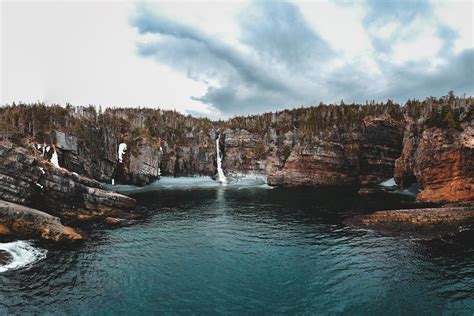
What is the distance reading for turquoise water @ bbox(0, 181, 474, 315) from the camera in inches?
1016

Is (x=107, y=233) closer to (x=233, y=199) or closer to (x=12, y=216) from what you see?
(x=12, y=216)

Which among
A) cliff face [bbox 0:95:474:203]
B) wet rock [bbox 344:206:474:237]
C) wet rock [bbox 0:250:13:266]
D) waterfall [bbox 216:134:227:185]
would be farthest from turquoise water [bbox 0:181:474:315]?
waterfall [bbox 216:134:227:185]

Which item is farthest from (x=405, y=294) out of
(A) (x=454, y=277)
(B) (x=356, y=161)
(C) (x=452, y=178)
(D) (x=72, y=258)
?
(B) (x=356, y=161)

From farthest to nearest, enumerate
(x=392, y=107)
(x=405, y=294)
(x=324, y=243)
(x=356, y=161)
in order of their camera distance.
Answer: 1. (x=392, y=107)
2. (x=356, y=161)
3. (x=324, y=243)
4. (x=405, y=294)

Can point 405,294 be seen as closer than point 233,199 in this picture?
Yes

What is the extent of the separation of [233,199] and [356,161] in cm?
5116

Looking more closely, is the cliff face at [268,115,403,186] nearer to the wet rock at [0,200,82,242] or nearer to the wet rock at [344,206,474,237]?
the wet rock at [344,206,474,237]

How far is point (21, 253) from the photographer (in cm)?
3638

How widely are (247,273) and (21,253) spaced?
25900 mm

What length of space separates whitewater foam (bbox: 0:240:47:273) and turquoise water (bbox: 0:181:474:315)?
1.07 m

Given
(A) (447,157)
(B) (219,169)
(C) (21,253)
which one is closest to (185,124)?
(B) (219,169)

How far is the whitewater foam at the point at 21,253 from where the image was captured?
33.4 m

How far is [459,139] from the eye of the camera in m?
63.0

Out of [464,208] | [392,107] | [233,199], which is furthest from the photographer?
[392,107]
